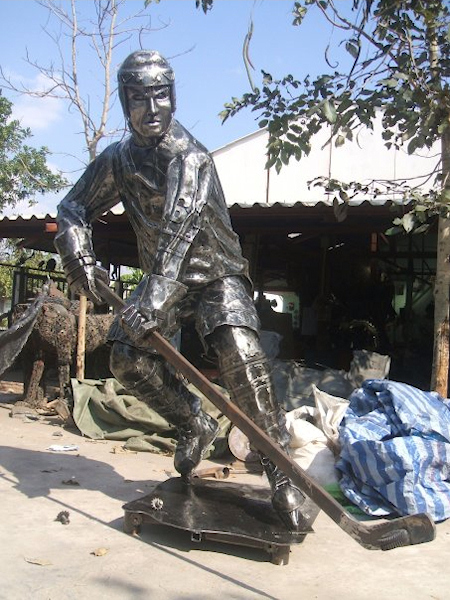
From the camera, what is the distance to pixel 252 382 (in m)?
2.75

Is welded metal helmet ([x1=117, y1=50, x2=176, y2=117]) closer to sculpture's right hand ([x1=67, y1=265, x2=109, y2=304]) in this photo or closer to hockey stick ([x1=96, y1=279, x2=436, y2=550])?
sculpture's right hand ([x1=67, y1=265, x2=109, y2=304])

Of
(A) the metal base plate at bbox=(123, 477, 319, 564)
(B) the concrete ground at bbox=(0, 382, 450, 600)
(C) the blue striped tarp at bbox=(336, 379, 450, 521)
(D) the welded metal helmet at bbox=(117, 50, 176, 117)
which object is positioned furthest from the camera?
(C) the blue striped tarp at bbox=(336, 379, 450, 521)

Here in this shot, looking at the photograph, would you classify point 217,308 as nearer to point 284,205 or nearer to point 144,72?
point 144,72

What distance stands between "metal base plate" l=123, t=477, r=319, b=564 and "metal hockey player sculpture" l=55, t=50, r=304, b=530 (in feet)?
0.34

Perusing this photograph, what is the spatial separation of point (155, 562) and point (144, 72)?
2.10 metres

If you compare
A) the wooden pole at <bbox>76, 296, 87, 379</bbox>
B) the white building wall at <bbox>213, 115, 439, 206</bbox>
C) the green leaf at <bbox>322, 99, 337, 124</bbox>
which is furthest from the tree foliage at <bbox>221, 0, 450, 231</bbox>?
the white building wall at <bbox>213, 115, 439, 206</bbox>

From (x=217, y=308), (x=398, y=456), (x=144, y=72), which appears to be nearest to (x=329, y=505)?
(x=217, y=308)

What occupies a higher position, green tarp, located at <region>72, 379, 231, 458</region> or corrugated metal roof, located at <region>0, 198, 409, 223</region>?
corrugated metal roof, located at <region>0, 198, 409, 223</region>

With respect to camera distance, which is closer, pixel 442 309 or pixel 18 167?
pixel 442 309

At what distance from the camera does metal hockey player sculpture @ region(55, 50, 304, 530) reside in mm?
2584

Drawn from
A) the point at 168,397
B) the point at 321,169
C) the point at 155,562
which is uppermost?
the point at 321,169

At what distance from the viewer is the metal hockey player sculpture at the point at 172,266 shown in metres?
2.58

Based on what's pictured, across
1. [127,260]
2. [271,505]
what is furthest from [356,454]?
[127,260]

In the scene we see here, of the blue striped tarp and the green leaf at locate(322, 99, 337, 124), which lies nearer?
the blue striped tarp
